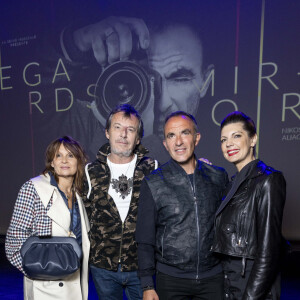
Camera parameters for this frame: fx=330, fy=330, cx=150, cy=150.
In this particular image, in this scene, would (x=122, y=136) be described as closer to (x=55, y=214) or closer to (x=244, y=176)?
(x=55, y=214)

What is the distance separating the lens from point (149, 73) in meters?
4.71

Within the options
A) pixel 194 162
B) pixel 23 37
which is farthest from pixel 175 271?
pixel 23 37

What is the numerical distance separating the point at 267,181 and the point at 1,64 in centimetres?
553

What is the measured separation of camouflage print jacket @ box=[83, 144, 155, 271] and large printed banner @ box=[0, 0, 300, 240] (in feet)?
8.92

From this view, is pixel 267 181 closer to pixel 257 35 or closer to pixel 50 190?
pixel 50 190

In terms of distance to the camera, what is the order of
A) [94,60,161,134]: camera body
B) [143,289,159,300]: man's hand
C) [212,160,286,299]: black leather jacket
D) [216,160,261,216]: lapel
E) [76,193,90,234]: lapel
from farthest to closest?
1. [94,60,161,134]: camera body
2. [76,193,90,234]: lapel
3. [143,289,159,300]: man's hand
4. [216,160,261,216]: lapel
5. [212,160,286,299]: black leather jacket

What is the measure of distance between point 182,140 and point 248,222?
55cm

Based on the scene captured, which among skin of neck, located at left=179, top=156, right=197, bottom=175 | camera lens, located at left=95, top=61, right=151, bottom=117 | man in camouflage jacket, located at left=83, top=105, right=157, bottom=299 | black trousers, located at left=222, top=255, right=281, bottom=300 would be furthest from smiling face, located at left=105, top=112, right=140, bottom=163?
camera lens, located at left=95, top=61, right=151, bottom=117

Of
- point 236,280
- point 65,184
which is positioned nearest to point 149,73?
point 65,184

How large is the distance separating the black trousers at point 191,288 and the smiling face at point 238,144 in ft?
1.90

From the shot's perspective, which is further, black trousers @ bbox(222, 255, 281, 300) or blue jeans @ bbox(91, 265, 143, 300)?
blue jeans @ bbox(91, 265, 143, 300)

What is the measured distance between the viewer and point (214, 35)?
4473 millimetres

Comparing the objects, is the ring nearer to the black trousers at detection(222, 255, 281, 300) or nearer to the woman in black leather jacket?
the woman in black leather jacket

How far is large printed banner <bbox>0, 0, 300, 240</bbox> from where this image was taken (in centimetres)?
420
